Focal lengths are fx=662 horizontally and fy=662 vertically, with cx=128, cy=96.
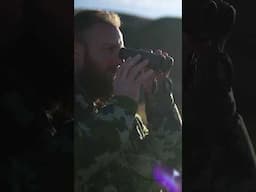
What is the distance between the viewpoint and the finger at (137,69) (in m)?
4.01

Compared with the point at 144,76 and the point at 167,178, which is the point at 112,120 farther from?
the point at 167,178

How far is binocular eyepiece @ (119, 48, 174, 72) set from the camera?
13.1 ft
